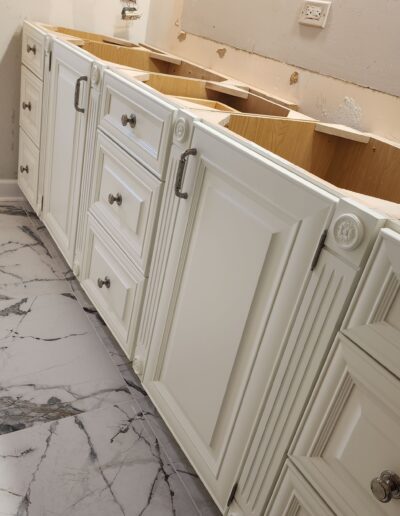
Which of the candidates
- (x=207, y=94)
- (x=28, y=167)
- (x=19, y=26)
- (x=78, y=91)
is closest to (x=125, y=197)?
(x=78, y=91)

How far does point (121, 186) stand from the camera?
4.33ft

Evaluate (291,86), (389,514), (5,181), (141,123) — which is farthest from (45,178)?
(389,514)

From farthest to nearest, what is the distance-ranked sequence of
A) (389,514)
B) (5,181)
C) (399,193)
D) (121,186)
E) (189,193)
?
1. (5,181)
2. (121,186)
3. (399,193)
4. (189,193)
5. (389,514)

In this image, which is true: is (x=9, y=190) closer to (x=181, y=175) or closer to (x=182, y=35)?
(x=182, y=35)

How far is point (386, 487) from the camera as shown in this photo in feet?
2.06

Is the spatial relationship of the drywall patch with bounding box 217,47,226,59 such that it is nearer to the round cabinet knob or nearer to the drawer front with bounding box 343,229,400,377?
the drawer front with bounding box 343,229,400,377

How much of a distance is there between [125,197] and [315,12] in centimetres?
81

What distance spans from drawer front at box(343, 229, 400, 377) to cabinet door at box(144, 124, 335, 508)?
0.11 metres

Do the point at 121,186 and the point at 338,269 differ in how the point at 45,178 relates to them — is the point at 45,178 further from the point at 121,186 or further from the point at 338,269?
the point at 338,269

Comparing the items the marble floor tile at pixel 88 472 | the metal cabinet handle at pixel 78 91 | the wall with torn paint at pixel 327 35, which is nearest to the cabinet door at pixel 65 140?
the metal cabinet handle at pixel 78 91

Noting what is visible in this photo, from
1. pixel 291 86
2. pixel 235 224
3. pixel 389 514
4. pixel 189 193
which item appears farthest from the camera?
pixel 291 86

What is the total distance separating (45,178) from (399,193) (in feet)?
4.55

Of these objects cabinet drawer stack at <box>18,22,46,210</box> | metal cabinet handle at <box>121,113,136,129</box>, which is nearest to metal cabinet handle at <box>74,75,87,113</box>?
metal cabinet handle at <box>121,113,136,129</box>

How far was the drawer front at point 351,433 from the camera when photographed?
63cm
